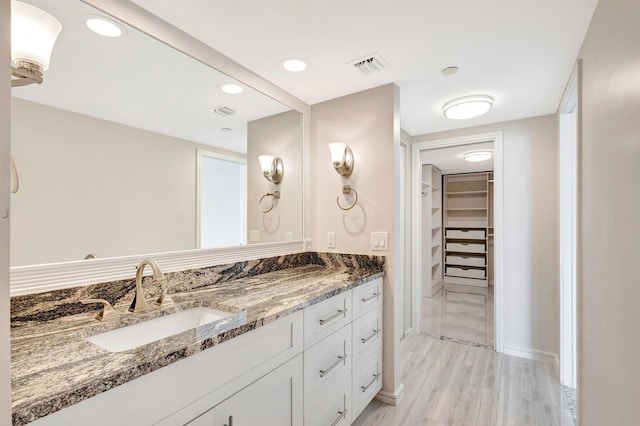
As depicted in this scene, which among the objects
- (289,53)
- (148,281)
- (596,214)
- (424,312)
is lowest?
(424,312)

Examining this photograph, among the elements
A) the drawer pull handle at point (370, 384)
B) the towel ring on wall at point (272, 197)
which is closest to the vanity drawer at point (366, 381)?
the drawer pull handle at point (370, 384)

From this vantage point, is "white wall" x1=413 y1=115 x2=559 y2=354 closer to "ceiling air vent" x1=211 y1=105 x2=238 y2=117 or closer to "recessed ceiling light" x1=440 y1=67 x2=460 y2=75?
"recessed ceiling light" x1=440 y1=67 x2=460 y2=75

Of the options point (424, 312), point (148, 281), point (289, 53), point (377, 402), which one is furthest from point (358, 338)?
point (424, 312)

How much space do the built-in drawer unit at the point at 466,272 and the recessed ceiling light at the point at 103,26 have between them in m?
6.13

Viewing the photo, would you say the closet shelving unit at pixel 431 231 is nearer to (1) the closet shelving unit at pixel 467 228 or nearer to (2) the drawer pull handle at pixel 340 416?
(1) the closet shelving unit at pixel 467 228

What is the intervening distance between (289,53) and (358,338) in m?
1.77

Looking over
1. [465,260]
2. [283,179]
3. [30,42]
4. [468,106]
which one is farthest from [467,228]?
[30,42]

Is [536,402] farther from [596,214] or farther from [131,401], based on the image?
[131,401]

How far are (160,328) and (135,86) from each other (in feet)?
3.83

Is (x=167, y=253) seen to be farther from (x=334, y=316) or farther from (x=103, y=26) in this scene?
(x=103, y=26)

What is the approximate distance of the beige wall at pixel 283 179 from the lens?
2.10 m

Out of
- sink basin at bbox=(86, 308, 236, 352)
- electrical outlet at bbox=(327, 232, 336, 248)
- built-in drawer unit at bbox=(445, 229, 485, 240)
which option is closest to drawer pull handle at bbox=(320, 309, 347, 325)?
sink basin at bbox=(86, 308, 236, 352)

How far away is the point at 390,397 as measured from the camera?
2.09 metres

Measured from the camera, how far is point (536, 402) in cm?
211
